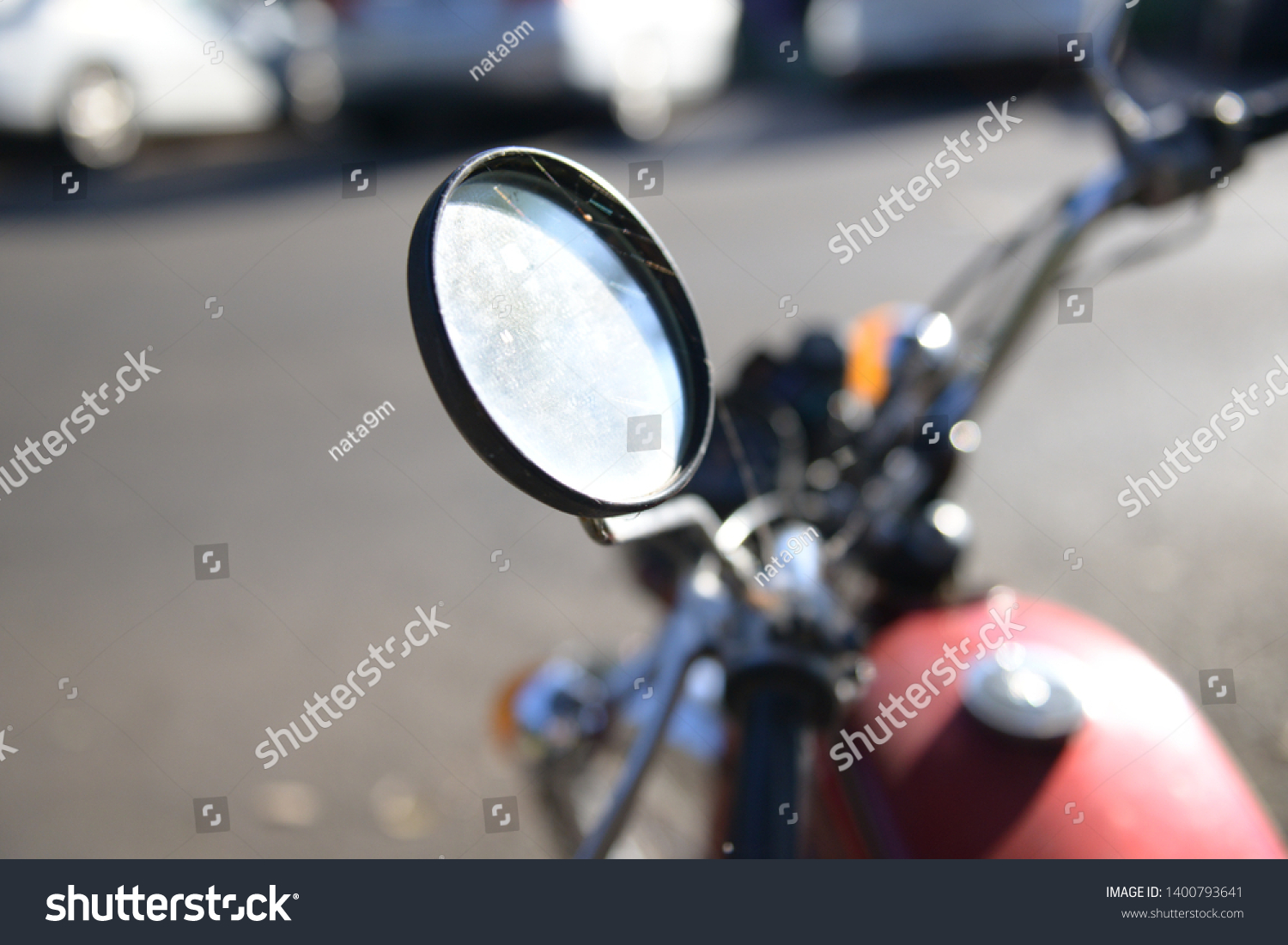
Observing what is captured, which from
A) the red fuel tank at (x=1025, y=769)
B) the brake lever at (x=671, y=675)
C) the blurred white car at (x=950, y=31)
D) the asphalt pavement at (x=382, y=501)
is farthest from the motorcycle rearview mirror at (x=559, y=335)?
the blurred white car at (x=950, y=31)

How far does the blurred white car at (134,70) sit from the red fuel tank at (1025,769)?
343 inches

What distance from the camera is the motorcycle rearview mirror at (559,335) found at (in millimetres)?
839

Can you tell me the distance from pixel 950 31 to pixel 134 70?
7019 millimetres

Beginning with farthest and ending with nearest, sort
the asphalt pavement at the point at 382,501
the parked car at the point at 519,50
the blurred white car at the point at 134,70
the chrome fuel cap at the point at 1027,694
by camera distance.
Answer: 1. the parked car at the point at 519,50
2. the blurred white car at the point at 134,70
3. the asphalt pavement at the point at 382,501
4. the chrome fuel cap at the point at 1027,694

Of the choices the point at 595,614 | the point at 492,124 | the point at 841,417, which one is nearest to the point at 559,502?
the point at 841,417

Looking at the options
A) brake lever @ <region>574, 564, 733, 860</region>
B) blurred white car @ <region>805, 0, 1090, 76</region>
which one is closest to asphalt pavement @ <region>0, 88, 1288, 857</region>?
brake lever @ <region>574, 564, 733, 860</region>

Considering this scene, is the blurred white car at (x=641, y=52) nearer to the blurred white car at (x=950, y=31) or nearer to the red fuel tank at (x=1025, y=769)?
the blurred white car at (x=950, y=31)

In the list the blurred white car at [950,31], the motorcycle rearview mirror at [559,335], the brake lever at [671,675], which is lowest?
the brake lever at [671,675]

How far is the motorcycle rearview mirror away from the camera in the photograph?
0.84m

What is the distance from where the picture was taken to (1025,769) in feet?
4.46

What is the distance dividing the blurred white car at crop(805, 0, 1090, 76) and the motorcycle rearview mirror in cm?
925

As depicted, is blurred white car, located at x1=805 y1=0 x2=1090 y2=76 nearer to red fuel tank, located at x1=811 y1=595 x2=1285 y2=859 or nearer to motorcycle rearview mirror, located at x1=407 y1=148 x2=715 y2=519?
red fuel tank, located at x1=811 y1=595 x2=1285 y2=859

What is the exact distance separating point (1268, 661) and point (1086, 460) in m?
1.29

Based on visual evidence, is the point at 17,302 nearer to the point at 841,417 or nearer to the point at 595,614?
the point at 595,614
